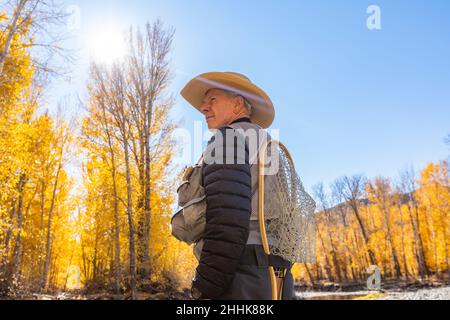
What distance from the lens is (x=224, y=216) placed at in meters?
1.25

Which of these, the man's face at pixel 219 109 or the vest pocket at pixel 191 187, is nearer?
the vest pocket at pixel 191 187

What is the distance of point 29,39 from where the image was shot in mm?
7934

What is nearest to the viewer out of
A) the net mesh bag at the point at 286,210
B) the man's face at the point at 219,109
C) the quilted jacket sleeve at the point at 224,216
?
the quilted jacket sleeve at the point at 224,216

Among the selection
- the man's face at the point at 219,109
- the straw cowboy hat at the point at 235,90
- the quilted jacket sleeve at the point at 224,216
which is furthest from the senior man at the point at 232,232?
the straw cowboy hat at the point at 235,90

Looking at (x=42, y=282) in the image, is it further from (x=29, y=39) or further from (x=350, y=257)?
(x=350, y=257)

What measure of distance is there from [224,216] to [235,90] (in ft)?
2.82

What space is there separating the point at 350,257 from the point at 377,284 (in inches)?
291

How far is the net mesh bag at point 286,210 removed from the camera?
145 cm

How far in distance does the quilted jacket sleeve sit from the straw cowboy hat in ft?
1.77

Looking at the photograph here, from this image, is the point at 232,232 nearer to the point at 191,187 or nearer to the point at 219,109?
the point at 191,187

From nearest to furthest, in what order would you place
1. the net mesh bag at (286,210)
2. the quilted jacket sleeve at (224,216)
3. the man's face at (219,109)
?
the quilted jacket sleeve at (224,216) → the net mesh bag at (286,210) → the man's face at (219,109)

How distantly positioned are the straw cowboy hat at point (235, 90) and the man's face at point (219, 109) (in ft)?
0.17

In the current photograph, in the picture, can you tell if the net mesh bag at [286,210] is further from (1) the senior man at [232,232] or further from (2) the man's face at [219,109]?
(2) the man's face at [219,109]

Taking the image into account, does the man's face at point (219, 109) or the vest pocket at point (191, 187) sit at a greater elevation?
the man's face at point (219, 109)
